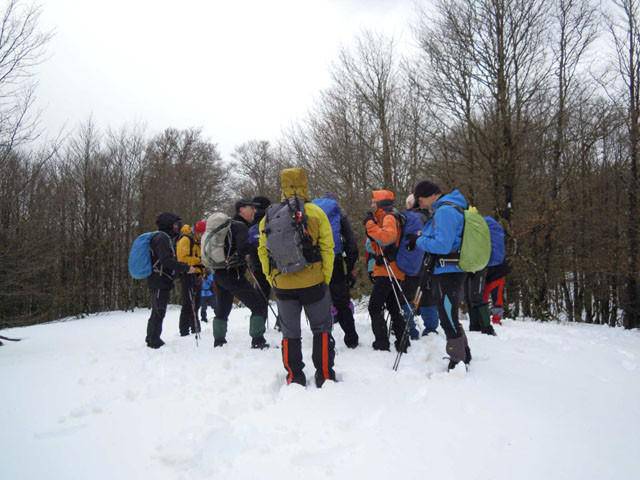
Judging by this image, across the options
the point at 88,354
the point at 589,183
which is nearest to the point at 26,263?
the point at 88,354

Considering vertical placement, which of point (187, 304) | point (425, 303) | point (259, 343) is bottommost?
point (259, 343)

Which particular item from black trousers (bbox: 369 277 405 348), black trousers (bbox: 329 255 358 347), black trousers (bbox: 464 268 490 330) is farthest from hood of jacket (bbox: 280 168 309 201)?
black trousers (bbox: 464 268 490 330)

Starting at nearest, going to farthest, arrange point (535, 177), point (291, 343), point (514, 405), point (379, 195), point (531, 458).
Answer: point (531, 458)
point (514, 405)
point (291, 343)
point (379, 195)
point (535, 177)

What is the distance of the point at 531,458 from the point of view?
7.84 feet

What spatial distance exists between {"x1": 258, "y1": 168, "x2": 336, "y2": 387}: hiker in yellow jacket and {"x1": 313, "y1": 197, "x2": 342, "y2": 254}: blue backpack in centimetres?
96

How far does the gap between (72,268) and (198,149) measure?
1252 cm

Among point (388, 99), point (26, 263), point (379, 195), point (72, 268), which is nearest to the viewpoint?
point (379, 195)

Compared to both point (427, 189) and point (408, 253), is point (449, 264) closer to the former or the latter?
point (427, 189)

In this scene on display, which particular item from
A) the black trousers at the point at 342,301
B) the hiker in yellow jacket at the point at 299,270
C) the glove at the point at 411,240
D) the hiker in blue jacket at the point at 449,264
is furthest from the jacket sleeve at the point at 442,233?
the black trousers at the point at 342,301

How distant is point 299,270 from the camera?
11.6ft

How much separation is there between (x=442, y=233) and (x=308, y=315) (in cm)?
145

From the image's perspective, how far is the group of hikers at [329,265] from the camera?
3607 mm

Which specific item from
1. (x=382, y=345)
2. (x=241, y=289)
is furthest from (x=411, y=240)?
(x=241, y=289)

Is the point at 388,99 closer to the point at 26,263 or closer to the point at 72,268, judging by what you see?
the point at 26,263
